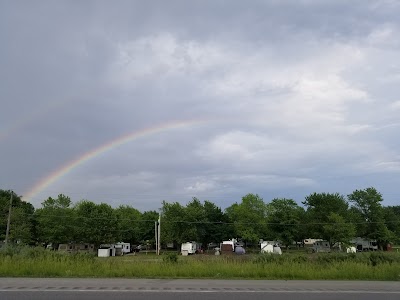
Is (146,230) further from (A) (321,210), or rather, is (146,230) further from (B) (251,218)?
(A) (321,210)

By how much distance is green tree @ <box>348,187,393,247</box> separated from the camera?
8425 centimetres

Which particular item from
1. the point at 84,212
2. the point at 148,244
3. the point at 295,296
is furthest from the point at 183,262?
the point at 148,244

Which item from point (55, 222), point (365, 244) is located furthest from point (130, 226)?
point (365, 244)

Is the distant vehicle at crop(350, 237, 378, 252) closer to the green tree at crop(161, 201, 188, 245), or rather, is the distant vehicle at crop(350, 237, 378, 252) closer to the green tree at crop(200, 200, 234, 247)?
the green tree at crop(200, 200, 234, 247)

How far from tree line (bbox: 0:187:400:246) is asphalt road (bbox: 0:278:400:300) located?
2439 inches

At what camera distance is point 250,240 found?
84.9 metres

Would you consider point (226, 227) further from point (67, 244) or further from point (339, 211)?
point (67, 244)

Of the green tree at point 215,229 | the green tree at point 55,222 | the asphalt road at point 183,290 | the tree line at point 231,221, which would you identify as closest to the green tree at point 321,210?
the tree line at point 231,221

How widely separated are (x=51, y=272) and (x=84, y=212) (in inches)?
2476

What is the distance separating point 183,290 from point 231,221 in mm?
86340

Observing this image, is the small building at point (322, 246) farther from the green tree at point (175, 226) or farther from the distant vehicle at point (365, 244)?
the green tree at point (175, 226)

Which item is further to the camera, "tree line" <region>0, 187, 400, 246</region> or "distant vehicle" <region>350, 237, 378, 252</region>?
"distant vehicle" <region>350, 237, 378, 252</region>

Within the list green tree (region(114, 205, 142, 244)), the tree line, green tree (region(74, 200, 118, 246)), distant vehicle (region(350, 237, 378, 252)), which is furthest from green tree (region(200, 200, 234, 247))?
distant vehicle (region(350, 237, 378, 252))

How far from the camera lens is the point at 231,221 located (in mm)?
97125
